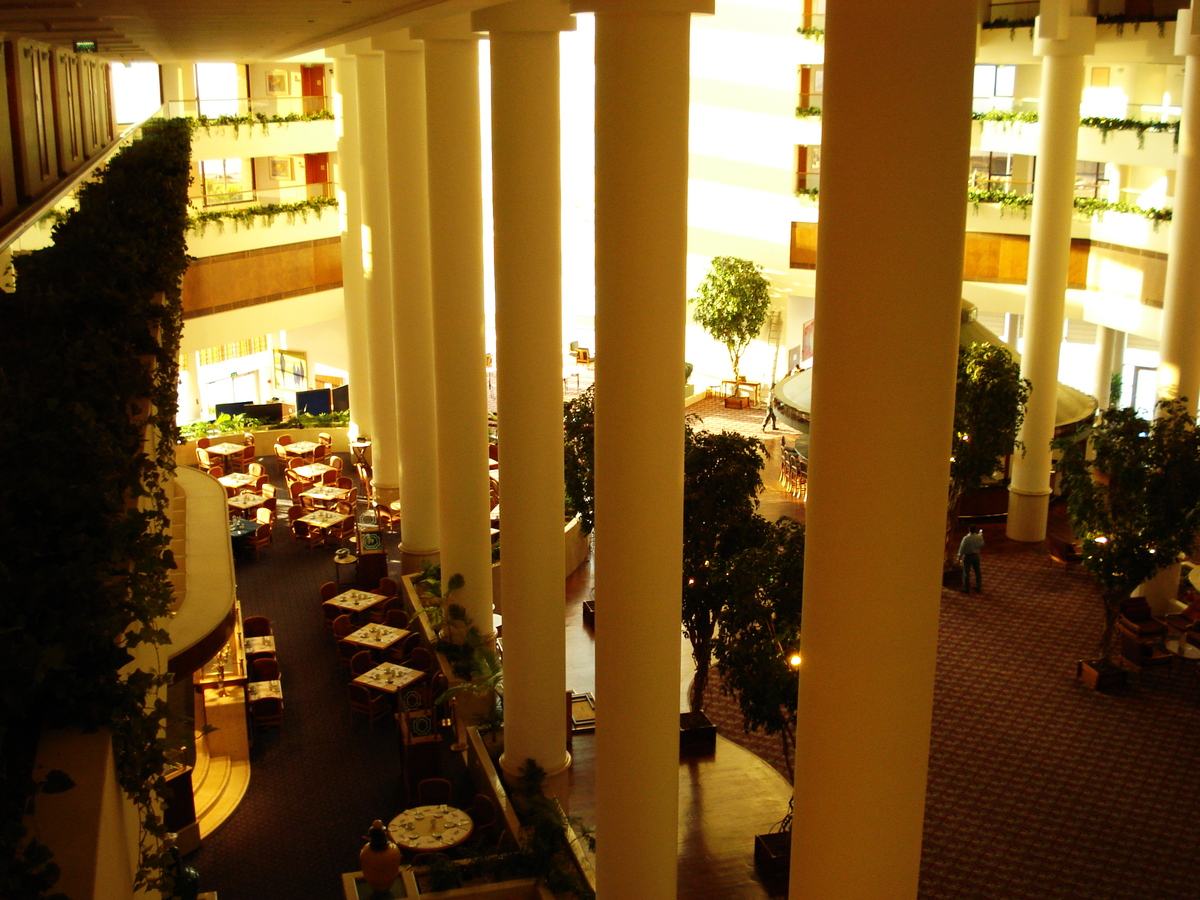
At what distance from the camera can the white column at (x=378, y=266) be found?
16.2m

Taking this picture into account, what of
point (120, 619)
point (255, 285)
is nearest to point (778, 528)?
point (120, 619)

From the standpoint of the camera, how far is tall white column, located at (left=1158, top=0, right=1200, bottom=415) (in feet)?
43.2

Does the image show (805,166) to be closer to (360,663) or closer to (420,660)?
(420,660)

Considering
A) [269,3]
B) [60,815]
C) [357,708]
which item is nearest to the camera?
[60,815]

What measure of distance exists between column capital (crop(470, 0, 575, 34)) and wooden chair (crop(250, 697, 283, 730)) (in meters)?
6.90

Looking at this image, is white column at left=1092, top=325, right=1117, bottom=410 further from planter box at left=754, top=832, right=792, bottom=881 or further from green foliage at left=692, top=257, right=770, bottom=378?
planter box at left=754, top=832, right=792, bottom=881

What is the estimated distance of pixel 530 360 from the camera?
8.62 meters

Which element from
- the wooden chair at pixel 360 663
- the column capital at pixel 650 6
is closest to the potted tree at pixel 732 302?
the wooden chair at pixel 360 663

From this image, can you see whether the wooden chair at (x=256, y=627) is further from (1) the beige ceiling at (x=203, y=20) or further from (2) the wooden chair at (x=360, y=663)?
(1) the beige ceiling at (x=203, y=20)

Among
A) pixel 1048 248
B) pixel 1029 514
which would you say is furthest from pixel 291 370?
pixel 1048 248

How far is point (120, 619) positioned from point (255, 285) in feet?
63.5

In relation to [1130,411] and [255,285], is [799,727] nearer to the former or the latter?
[1130,411]

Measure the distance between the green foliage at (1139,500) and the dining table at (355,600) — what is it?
7.95m

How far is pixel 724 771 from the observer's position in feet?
35.7
